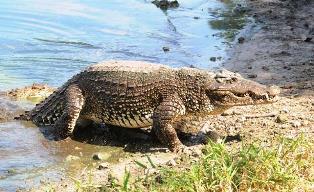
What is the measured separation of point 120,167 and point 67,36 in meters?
7.85

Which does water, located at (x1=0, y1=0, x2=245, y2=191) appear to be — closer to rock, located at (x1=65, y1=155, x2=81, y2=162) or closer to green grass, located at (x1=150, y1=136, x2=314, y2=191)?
rock, located at (x1=65, y1=155, x2=81, y2=162)

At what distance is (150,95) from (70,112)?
42.0 inches

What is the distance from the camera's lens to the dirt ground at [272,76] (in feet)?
22.7

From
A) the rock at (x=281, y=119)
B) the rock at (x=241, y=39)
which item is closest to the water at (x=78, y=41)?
the rock at (x=241, y=39)

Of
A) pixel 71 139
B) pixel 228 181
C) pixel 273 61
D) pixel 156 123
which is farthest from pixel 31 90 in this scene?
A: pixel 228 181

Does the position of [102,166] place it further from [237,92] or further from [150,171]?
[237,92]

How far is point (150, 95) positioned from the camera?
734cm

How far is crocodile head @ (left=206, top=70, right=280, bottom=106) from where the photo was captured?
713cm

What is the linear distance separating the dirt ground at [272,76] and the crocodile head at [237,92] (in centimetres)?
41

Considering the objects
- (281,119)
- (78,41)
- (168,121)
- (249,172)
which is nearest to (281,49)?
(78,41)

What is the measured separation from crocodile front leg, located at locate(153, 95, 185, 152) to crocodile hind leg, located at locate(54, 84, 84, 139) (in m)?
1.06

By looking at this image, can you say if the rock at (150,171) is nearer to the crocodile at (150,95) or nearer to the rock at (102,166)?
the rock at (102,166)

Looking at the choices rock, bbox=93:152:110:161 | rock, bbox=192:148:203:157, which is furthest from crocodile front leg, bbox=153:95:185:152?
rock, bbox=93:152:110:161

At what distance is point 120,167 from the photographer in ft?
21.8
